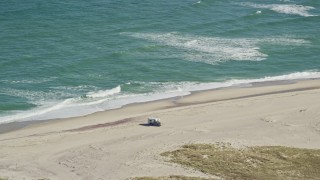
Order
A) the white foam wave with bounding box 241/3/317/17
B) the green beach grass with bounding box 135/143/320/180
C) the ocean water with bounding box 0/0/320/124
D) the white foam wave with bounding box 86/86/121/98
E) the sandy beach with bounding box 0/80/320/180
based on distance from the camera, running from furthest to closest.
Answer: the white foam wave with bounding box 241/3/317/17 < the ocean water with bounding box 0/0/320/124 < the white foam wave with bounding box 86/86/121/98 < the sandy beach with bounding box 0/80/320/180 < the green beach grass with bounding box 135/143/320/180

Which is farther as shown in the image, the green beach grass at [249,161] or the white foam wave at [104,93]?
the white foam wave at [104,93]

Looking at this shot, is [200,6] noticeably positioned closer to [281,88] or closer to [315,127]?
[281,88]

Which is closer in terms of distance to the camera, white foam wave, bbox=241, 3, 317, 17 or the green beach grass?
the green beach grass

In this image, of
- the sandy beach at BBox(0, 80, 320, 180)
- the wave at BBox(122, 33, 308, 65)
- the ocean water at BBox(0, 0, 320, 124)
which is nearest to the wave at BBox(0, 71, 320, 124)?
the ocean water at BBox(0, 0, 320, 124)

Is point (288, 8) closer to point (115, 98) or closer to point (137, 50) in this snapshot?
point (137, 50)

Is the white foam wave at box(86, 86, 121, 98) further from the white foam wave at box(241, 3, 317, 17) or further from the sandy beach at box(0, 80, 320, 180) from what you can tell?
the white foam wave at box(241, 3, 317, 17)

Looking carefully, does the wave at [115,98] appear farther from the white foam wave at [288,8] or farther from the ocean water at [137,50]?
the white foam wave at [288,8]

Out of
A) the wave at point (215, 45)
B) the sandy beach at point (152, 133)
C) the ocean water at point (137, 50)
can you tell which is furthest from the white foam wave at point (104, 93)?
the wave at point (215, 45)

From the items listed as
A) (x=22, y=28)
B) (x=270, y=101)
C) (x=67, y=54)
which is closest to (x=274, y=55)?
(x=270, y=101)
